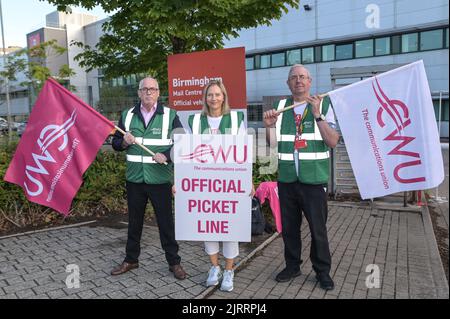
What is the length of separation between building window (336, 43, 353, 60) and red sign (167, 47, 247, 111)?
85.1 ft

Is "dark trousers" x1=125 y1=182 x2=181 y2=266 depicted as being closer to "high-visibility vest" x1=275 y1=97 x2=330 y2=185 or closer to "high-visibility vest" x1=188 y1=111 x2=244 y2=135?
"high-visibility vest" x1=188 y1=111 x2=244 y2=135

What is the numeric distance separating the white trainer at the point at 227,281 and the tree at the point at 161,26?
4069 mm

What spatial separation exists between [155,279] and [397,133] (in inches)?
119

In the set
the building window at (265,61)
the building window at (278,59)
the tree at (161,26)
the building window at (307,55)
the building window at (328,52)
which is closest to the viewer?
the tree at (161,26)

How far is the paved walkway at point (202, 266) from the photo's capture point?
4172 mm

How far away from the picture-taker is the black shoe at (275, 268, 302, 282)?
4.41 meters

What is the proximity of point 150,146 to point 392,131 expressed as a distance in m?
2.52

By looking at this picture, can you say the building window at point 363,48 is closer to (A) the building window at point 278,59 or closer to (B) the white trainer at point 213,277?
(A) the building window at point 278,59

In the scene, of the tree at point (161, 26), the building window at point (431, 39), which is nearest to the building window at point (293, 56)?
the building window at point (431, 39)

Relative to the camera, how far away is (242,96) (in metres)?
6.57

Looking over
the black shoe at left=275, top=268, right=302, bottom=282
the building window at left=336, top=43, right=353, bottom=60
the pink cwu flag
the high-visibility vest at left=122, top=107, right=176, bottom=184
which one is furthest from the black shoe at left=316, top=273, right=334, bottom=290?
the building window at left=336, top=43, right=353, bottom=60
